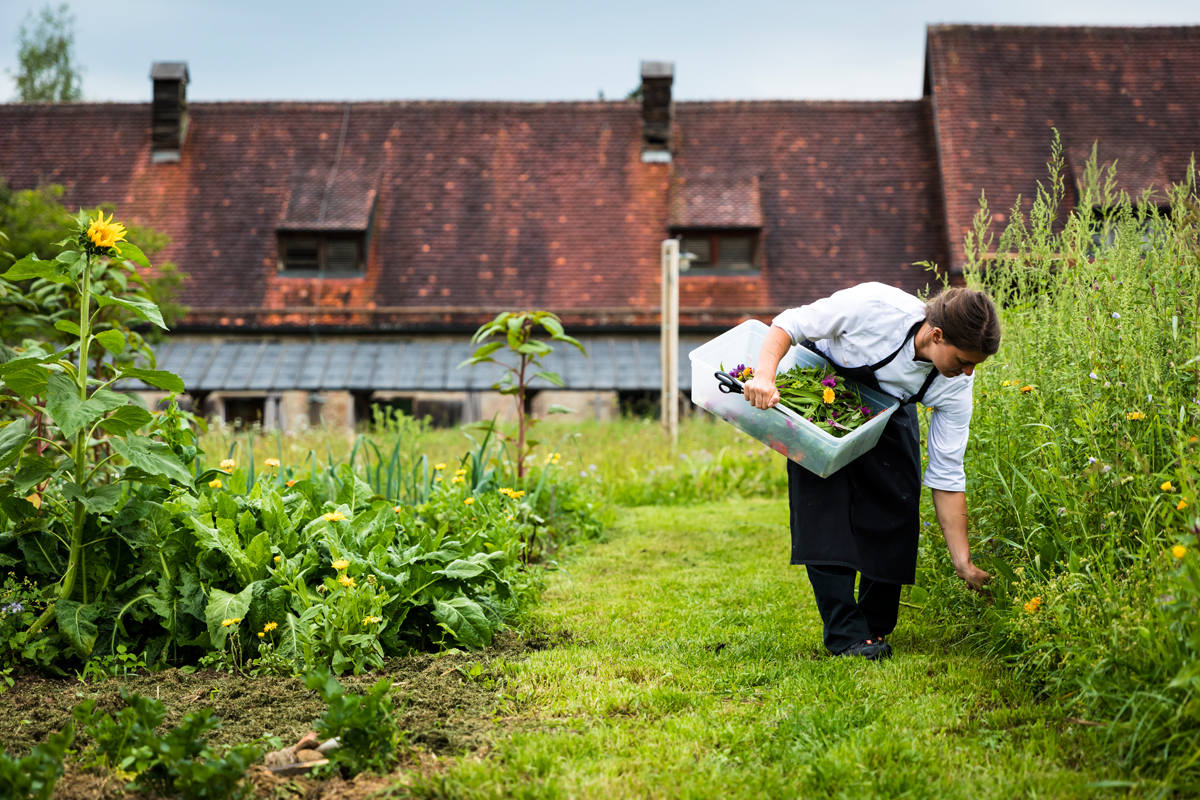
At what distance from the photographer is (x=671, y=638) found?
3.55 meters

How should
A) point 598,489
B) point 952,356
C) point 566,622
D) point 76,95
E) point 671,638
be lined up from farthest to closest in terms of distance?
point 76,95 < point 598,489 < point 566,622 < point 671,638 < point 952,356

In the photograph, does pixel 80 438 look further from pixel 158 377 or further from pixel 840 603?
pixel 840 603

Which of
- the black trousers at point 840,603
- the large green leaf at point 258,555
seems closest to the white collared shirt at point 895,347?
the black trousers at point 840,603

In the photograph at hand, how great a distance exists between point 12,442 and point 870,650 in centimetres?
288

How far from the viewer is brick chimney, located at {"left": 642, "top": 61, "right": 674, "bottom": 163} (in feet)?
56.5

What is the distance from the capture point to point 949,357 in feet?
9.80

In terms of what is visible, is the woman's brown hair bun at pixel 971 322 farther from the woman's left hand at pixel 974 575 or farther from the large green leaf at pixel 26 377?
the large green leaf at pixel 26 377

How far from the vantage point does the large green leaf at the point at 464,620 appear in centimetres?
330

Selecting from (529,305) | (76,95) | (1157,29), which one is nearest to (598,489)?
(529,305)

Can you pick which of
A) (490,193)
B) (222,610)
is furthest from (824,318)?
(490,193)

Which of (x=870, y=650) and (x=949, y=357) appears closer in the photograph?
(x=949, y=357)

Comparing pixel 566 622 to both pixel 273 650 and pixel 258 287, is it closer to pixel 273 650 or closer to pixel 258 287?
pixel 273 650

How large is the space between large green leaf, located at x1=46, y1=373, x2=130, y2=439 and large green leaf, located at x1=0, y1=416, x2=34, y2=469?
0.66 ft

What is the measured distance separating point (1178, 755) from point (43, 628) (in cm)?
333
